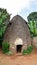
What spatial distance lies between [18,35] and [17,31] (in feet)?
1.71

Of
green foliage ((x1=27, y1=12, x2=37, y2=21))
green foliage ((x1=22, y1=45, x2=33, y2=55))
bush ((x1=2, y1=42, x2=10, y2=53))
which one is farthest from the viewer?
green foliage ((x1=27, y1=12, x2=37, y2=21))

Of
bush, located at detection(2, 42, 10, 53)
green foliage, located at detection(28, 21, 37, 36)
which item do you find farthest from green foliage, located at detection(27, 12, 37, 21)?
bush, located at detection(2, 42, 10, 53)

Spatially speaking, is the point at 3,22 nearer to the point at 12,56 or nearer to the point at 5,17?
the point at 5,17

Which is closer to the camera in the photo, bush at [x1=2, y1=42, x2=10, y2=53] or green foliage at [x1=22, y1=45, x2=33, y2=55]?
bush at [x1=2, y1=42, x2=10, y2=53]

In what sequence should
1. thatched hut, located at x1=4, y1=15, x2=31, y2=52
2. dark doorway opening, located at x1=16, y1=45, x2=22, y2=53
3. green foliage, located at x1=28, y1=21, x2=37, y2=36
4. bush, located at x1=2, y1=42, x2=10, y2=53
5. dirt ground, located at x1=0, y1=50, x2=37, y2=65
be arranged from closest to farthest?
dirt ground, located at x1=0, y1=50, x2=37, y2=65
bush, located at x1=2, y1=42, x2=10, y2=53
thatched hut, located at x1=4, y1=15, x2=31, y2=52
dark doorway opening, located at x1=16, y1=45, x2=22, y2=53
green foliage, located at x1=28, y1=21, x2=37, y2=36

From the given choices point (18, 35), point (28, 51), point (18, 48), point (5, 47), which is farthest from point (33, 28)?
point (5, 47)

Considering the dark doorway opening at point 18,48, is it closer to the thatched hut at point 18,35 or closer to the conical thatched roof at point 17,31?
the thatched hut at point 18,35

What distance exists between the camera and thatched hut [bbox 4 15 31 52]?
2823cm

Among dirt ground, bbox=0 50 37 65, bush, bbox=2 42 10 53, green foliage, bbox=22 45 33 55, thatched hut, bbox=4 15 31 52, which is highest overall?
thatched hut, bbox=4 15 31 52

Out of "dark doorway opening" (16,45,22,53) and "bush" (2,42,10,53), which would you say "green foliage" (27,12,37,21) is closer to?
"dark doorway opening" (16,45,22,53)

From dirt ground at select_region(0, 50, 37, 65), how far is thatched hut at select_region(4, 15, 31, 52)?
150 cm

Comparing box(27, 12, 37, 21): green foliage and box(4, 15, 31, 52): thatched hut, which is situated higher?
box(27, 12, 37, 21): green foliage

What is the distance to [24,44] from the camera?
2836 cm

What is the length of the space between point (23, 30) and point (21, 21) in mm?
1259
